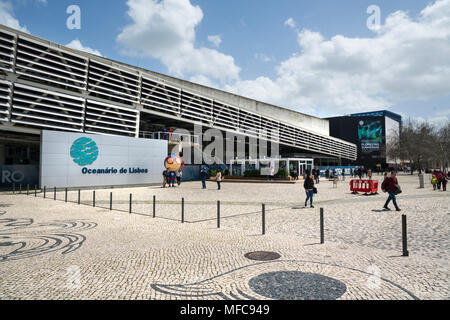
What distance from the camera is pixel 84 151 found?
2197 cm

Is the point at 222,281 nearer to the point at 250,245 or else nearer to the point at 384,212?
the point at 250,245

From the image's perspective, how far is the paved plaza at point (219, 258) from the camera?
386 cm

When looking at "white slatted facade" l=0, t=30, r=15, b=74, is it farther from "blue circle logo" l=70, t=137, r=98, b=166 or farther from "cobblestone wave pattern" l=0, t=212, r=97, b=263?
"cobblestone wave pattern" l=0, t=212, r=97, b=263

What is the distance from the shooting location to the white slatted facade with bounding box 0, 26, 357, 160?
20109mm

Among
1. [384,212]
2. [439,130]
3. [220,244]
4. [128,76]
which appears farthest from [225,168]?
[439,130]

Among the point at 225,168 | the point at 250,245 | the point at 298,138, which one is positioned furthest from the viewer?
the point at 298,138

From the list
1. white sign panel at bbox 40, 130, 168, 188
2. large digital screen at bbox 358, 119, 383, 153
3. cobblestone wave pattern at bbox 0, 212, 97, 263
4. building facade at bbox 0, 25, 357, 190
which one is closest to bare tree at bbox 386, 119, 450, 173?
large digital screen at bbox 358, 119, 383, 153

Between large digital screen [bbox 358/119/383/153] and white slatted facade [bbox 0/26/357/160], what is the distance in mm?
68938

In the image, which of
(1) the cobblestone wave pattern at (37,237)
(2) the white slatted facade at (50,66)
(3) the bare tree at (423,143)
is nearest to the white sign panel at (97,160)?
(2) the white slatted facade at (50,66)

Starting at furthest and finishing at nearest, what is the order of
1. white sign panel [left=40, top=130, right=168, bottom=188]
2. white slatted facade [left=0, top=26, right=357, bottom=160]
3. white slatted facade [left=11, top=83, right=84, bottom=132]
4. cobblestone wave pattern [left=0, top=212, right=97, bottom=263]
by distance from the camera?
1. white sign panel [left=40, top=130, right=168, bottom=188]
2. white slatted facade [left=11, top=83, right=84, bottom=132]
3. white slatted facade [left=0, top=26, right=357, bottom=160]
4. cobblestone wave pattern [left=0, top=212, right=97, bottom=263]

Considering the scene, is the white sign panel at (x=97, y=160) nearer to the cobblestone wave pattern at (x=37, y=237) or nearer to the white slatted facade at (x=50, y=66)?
the white slatted facade at (x=50, y=66)

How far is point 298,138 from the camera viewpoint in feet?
186

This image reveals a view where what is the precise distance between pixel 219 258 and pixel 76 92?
76.6ft

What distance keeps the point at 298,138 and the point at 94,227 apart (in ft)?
172
